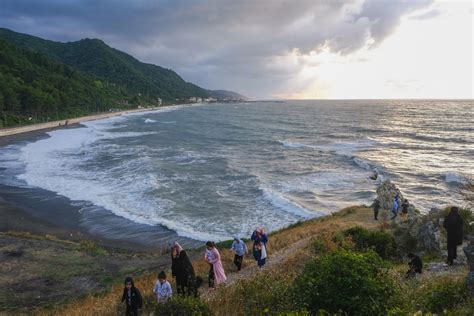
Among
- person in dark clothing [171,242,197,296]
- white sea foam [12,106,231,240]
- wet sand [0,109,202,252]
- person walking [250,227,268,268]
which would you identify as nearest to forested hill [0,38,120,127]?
white sea foam [12,106,231,240]

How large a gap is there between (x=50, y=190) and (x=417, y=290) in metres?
29.0

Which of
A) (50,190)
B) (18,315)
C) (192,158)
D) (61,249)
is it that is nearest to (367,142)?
(192,158)

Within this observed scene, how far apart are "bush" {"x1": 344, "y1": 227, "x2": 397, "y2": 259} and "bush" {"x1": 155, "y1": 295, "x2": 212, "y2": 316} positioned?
8073 mm

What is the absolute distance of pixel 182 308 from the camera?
23.4 ft

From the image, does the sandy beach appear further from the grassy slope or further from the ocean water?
the grassy slope

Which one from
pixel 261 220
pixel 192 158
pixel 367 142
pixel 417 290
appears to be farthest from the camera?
pixel 367 142

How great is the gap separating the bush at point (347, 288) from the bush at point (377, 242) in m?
7.23

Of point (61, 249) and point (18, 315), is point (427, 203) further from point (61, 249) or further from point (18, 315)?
point (18, 315)

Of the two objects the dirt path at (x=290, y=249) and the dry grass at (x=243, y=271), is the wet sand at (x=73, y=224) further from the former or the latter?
the dirt path at (x=290, y=249)

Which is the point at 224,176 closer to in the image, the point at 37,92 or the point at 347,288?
the point at 347,288

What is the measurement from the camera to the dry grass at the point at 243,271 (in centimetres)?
881

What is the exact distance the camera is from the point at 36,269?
50.9 feet

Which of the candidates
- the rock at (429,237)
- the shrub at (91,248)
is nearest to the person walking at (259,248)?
the rock at (429,237)

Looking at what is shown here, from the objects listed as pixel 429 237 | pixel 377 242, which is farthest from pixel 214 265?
pixel 429 237
